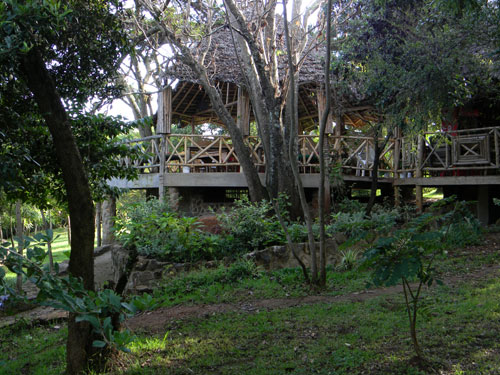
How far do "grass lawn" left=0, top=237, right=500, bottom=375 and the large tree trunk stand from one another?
373 mm

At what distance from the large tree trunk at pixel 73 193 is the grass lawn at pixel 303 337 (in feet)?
1.22

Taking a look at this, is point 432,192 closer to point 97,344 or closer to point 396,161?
point 396,161

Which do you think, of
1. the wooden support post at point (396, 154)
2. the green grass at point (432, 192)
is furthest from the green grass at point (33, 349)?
the green grass at point (432, 192)

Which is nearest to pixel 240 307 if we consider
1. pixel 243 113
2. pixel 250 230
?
pixel 250 230

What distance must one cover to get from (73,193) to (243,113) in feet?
30.8

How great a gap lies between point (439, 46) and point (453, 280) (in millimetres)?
4978

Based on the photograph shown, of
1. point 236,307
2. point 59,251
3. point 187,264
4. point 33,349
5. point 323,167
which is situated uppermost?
point 323,167

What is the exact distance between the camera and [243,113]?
12.6 meters

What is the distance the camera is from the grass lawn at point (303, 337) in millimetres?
3467

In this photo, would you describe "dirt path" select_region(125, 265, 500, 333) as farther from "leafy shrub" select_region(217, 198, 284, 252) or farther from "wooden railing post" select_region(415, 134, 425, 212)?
"wooden railing post" select_region(415, 134, 425, 212)

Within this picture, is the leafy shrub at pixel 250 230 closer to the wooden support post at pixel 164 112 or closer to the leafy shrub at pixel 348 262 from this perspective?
the leafy shrub at pixel 348 262

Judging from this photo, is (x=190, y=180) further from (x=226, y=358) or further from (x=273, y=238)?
(x=226, y=358)

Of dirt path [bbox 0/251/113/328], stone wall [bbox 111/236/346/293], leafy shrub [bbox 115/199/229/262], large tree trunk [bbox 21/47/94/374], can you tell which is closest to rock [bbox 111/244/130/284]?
stone wall [bbox 111/236/346/293]

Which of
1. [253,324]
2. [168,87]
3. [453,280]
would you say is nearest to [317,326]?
[253,324]
